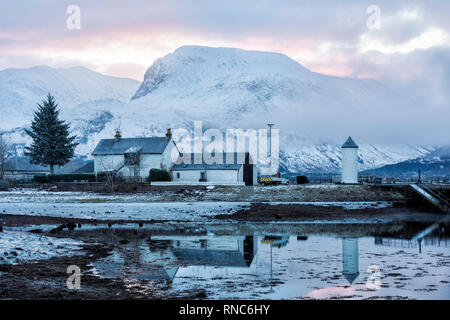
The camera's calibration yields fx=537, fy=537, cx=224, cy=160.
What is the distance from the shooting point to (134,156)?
91.8 metres

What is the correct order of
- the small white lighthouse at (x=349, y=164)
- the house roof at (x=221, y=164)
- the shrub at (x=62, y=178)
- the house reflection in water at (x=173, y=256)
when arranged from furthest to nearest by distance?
1. the house roof at (x=221, y=164)
2. the shrub at (x=62, y=178)
3. the small white lighthouse at (x=349, y=164)
4. the house reflection in water at (x=173, y=256)

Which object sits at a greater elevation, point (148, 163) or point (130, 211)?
point (148, 163)

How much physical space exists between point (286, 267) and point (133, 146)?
75.0 m

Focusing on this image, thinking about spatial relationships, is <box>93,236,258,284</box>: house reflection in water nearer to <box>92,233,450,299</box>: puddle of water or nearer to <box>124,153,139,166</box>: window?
<box>92,233,450,299</box>: puddle of water

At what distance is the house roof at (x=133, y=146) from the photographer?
93.8 m

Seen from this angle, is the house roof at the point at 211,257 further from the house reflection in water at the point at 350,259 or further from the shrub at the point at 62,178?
the shrub at the point at 62,178

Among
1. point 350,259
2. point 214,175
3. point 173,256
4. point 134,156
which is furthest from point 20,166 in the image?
point 350,259

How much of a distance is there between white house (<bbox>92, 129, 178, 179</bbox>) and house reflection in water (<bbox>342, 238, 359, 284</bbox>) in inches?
2373

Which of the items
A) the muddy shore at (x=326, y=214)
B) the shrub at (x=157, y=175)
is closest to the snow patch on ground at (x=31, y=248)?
the muddy shore at (x=326, y=214)

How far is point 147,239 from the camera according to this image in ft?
114

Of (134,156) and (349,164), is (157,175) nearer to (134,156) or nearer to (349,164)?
(134,156)

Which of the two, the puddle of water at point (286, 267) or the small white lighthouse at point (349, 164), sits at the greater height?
the small white lighthouse at point (349, 164)

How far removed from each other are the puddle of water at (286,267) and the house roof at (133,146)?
197 ft
